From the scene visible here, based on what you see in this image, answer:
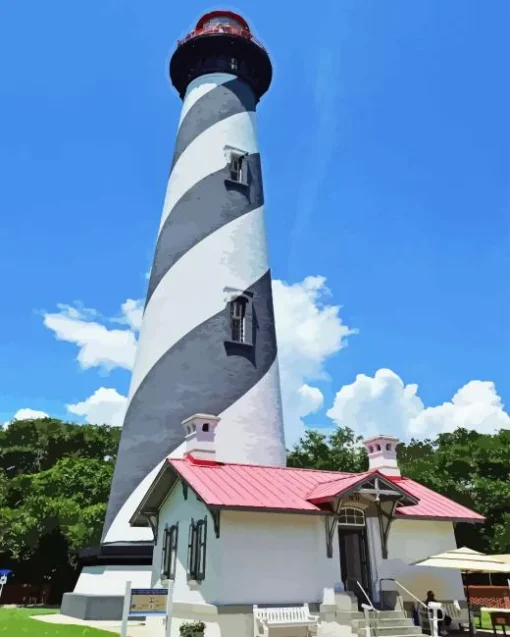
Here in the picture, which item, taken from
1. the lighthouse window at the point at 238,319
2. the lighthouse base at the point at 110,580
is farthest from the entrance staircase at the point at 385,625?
the lighthouse window at the point at 238,319

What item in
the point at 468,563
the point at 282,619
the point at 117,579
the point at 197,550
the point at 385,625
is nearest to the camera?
the point at 282,619

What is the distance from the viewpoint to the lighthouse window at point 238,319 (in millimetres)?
18047

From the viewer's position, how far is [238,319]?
18297 mm

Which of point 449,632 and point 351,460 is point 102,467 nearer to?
point 351,460

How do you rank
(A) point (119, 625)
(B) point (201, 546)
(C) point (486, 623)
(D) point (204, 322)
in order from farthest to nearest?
(D) point (204, 322)
(C) point (486, 623)
(A) point (119, 625)
(B) point (201, 546)

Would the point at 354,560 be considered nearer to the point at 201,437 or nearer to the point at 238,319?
the point at 201,437

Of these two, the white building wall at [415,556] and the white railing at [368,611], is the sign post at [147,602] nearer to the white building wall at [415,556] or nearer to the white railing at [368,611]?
the white railing at [368,611]

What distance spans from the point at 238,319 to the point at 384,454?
6.16 metres

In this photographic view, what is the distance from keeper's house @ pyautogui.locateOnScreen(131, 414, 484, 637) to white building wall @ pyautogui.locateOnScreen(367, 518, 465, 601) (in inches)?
0.9

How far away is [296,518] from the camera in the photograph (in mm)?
12586

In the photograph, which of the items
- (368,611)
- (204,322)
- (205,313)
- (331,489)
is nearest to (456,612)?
(368,611)

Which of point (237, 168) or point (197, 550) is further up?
point (237, 168)

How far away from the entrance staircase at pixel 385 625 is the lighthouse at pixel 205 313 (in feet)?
18.1

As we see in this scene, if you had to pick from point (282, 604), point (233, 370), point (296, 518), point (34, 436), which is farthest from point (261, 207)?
point (34, 436)
